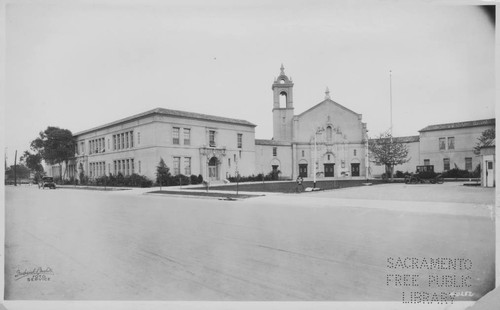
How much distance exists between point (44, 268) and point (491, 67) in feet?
23.4

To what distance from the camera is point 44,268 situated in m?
3.99

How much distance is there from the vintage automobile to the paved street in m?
8.45

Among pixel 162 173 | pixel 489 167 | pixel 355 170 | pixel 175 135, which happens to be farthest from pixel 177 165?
pixel 489 167

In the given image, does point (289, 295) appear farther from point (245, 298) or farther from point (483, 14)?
point (483, 14)

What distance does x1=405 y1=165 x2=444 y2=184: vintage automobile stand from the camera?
13.6m

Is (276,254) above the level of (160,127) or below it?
below

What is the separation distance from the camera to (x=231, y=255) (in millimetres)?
4168

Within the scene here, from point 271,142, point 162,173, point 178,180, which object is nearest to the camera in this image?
point 162,173

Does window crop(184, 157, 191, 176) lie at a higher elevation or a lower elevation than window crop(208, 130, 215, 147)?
lower

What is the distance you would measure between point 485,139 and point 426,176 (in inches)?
438

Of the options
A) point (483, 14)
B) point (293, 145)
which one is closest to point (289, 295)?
point (483, 14)

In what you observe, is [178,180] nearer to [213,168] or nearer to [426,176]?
[213,168]

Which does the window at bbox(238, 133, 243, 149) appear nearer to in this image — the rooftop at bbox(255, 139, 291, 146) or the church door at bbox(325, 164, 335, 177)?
the rooftop at bbox(255, 139, 291, 146)

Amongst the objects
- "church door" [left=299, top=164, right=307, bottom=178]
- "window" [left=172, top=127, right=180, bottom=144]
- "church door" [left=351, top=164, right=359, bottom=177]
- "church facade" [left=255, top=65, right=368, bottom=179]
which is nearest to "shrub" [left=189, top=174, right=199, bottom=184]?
"window" [left=172, top=127, right=180, bottom=144]
